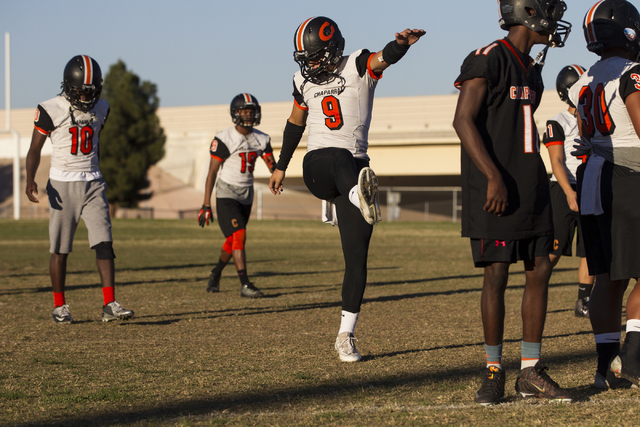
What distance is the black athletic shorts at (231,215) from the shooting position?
858cm

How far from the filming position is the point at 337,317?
646 centimetres

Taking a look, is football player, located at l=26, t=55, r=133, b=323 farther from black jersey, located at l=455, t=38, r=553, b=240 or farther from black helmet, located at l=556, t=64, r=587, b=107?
black helmet, located at l=556, t=64, r=587, b=107

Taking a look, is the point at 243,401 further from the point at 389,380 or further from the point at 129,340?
the point at 129,340

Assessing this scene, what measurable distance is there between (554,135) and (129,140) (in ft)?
149

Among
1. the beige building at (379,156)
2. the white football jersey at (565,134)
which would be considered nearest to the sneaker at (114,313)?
the white football jersey at (565,134)

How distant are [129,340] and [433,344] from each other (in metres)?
2.27

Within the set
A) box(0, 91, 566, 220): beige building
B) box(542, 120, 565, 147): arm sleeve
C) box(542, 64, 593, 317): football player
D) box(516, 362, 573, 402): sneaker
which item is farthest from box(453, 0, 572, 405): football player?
box(0, 91, 566, 220): beige building

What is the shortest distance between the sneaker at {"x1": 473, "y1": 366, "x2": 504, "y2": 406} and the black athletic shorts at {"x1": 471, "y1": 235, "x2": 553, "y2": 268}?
54cm

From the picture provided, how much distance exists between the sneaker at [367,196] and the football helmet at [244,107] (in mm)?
4487

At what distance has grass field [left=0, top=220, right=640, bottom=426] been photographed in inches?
128

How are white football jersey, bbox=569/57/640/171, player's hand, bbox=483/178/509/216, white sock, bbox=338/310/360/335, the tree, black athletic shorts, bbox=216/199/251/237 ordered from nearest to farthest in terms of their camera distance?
player's hand, bbox=483/178/509/216, white football jersey, bbox=569/57/640/171, white sock, bbox=338/310/360/335, black athletic shorts, bbox=216/199/251/237, the tree

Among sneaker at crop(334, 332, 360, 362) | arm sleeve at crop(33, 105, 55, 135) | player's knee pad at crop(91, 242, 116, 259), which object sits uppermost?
arm sleeve at crop(33, 105, 55, 135)

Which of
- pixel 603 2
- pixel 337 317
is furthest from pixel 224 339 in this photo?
pixel 603 2

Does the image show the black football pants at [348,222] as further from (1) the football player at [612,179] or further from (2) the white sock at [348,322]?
(1) the football player at [612,179]
